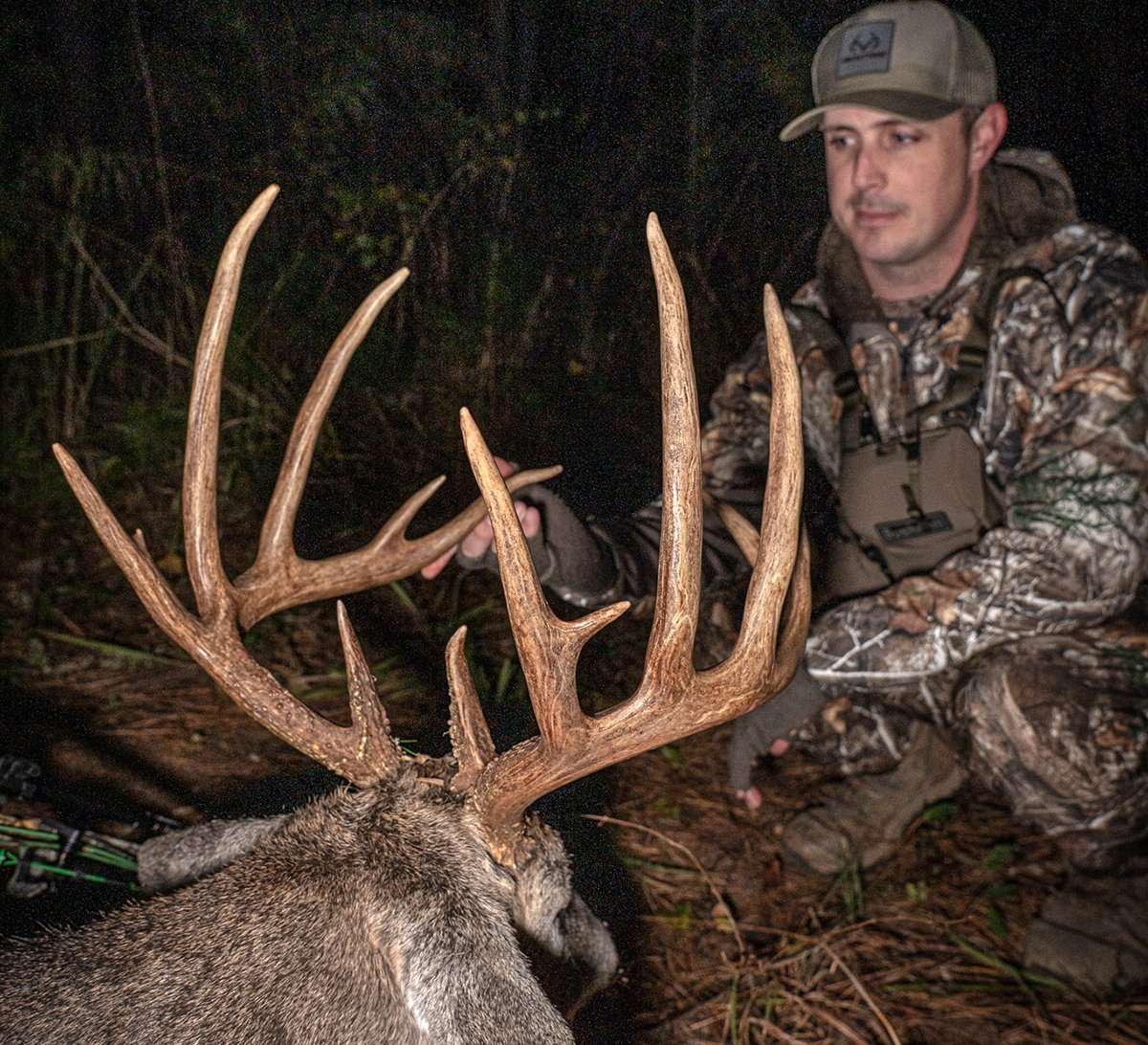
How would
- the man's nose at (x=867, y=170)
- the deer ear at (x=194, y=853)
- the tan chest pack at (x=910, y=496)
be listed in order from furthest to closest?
the tan chest pack at (x=910, y=496)
the man's nose at (x=867, y=170)
the deer ear at (x=194, y=853)

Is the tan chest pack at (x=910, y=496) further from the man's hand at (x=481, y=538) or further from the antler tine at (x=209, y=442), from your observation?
the antler tine at (x=209, y=442)

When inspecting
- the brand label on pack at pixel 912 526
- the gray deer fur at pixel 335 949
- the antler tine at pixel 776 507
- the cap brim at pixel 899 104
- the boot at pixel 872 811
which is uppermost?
the cap brim at pixel 899 104

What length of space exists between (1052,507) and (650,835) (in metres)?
1.73

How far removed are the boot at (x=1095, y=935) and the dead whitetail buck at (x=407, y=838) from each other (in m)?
1.60

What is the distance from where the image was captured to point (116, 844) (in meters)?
2.36

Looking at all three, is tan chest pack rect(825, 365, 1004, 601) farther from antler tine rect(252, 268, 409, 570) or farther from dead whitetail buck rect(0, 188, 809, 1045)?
antler tine rect(252, 268, 409, 570)

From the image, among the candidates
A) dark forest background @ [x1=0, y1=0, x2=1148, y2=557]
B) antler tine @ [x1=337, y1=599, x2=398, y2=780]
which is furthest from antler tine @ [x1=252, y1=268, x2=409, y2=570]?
dark forest background @ [x1=0, y1=0, x2=1148, y2=557]

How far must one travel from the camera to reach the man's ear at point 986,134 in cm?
290

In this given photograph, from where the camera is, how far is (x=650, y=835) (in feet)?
10.9

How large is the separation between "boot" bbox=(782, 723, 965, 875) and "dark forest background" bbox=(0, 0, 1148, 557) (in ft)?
4.37

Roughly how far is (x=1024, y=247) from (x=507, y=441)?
2202mm

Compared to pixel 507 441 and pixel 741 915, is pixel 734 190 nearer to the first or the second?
pixel 507 441

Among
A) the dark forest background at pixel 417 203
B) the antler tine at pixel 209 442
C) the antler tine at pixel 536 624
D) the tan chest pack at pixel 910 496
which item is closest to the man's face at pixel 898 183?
the dark forest background at pixel 417 203

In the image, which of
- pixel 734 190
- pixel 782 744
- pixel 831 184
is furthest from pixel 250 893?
pixel 831 184
